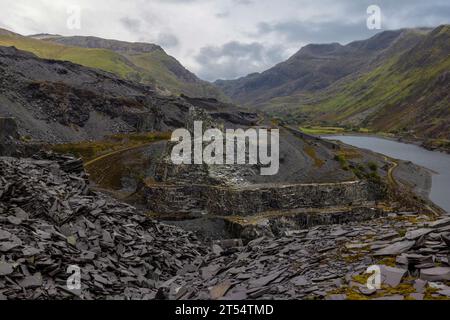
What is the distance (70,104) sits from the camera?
341 ft

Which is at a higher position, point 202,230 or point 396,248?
point 396,248

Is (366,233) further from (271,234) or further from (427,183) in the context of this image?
(427,183)

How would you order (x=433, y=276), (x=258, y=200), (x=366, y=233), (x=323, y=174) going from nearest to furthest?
(x=433, y=276), (x=366, y=233), (x=258, y=200), (x=323, y=174)

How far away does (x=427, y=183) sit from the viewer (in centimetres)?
10644

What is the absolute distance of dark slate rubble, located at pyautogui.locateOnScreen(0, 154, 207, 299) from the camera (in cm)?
2072

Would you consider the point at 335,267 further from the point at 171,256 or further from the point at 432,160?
the point at 432,160

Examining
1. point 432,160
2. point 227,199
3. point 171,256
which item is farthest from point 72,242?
point 432,160

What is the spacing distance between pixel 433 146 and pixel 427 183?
66.4 m

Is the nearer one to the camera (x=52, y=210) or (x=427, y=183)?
(x=52, y=210)

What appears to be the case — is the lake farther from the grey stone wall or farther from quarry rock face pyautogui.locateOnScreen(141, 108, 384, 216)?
the grey stone wall

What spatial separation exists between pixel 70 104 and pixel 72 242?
84.9 meters

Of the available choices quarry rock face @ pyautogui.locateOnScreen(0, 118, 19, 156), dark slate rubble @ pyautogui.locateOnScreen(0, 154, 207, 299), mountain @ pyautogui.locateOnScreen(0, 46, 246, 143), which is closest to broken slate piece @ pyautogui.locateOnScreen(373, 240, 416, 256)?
dark slate rubble @ pyautogui.locateOnScreen(0, 154, 207, 299)
